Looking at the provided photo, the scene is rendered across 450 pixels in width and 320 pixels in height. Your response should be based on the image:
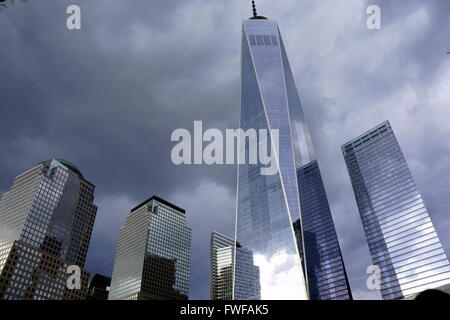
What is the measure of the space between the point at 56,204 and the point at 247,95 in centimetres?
12929

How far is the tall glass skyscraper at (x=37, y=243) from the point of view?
155 m

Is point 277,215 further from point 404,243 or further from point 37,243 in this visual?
point 37,243

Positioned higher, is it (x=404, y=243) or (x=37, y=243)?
(x=37, y=243)

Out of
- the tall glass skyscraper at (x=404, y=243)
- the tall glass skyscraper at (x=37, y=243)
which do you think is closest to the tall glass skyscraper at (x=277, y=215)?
the tall glass skyscraper at (x=404, y=243)

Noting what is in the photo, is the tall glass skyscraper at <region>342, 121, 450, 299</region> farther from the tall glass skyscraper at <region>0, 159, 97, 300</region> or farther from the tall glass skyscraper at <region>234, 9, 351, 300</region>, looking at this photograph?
the tall glass skyscraper at <region>0, 159, 97, 300</region>

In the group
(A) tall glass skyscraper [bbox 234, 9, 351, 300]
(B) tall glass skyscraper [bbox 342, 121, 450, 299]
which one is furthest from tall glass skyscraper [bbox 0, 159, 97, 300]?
(B) tall glass skyscraper [bbox 342, 121, 450, 299]

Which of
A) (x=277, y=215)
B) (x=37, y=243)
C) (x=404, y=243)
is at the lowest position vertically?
(x=404, y=243)

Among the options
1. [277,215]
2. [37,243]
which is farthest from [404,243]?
[37,243]

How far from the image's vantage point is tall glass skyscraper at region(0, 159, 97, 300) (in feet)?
509

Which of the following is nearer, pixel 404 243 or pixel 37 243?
pixel 37 243

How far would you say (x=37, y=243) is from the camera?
572ft
